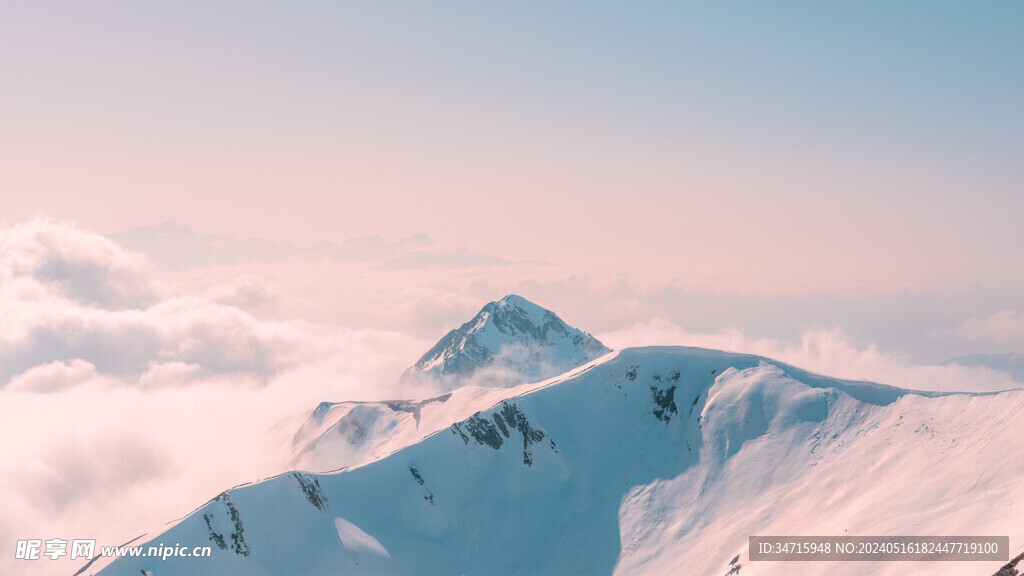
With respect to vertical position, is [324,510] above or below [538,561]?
above

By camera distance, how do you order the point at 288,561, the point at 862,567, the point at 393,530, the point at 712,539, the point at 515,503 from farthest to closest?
the point at 515,503
the point at 393,530
the point at 712,539
the point at 288,561
the point at 862,567

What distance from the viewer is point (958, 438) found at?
146 m

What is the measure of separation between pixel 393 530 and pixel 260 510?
3077 cm

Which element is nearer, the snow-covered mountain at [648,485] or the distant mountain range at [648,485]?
the distant mountain range at [648,485]

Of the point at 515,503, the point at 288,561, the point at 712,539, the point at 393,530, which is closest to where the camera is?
the point at 288,561

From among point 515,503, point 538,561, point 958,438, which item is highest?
point 958,438

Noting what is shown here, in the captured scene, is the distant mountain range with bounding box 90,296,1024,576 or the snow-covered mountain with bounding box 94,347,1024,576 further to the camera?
the snow-covered mountain with bounding box 94,347,1024,576

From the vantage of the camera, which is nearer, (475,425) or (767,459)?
(767,459)

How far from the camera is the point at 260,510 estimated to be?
14400 centimetres

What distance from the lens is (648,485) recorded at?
567 ft

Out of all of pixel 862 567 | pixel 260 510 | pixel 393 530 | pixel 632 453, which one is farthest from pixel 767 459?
pixel 260 510

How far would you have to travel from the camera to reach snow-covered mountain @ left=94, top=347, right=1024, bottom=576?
432 ft

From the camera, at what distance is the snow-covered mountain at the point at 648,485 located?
132 metres

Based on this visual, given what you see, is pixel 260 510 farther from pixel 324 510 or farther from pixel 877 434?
pixel 877 434
